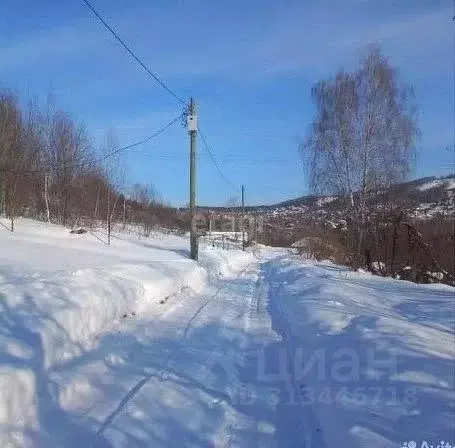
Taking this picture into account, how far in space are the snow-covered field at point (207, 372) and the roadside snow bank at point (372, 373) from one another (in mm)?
Result: 20

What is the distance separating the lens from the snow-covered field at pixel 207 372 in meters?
4.55

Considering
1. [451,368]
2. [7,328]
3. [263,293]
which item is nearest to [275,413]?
[451,368]

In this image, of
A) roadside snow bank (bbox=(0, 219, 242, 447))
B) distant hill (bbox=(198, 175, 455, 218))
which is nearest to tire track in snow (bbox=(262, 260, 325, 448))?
roadside snow bank (bbox=(0, 219, 242, 447))

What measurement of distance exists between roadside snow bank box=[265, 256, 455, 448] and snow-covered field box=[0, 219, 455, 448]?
2cm

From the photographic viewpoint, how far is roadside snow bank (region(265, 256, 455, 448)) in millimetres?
4449

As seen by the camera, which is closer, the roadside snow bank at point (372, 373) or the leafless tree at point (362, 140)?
the roadside snow bank at point (372, 373)

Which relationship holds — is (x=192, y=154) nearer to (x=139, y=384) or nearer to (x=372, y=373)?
(x=139, y=384)

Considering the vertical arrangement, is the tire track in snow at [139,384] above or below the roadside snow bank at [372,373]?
below

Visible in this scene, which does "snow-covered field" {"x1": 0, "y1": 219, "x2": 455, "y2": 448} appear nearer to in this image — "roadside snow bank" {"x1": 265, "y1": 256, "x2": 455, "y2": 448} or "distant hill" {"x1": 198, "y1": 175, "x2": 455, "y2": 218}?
"roadside snow bank" {"x1": 265, "y1": 256, "x2": 455, "y2": 448}

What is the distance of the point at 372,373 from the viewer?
592 cm

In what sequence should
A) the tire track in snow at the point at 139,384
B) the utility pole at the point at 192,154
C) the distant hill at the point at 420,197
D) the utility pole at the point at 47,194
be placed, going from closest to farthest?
the tire track in snow at the point at 139,384 → the distant hill at the point at 420,197 → the utility pole at the point at 192,154 → the utility pole at the point at 47,194

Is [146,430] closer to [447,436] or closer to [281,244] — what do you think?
[447,436]

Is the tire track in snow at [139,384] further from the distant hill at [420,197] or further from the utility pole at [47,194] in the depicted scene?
the utility pole at [47,194]

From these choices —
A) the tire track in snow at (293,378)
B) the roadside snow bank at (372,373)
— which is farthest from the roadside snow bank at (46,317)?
the roadside snow bank at (372,373)
